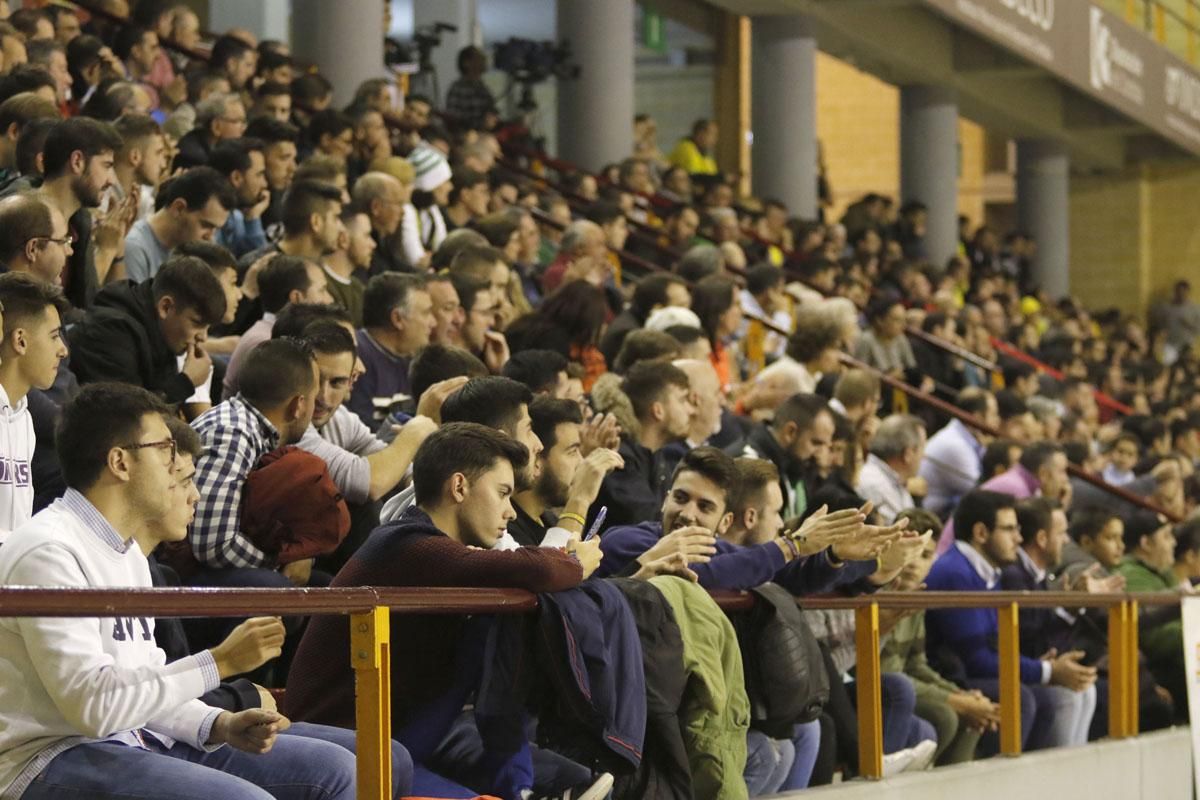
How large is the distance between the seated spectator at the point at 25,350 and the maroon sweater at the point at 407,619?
779 mm

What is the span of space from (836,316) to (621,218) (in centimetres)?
263

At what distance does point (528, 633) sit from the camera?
14.0 ft

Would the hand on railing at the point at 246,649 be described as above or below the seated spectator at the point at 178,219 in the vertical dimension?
below

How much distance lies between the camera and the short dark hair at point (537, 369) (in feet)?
20.7

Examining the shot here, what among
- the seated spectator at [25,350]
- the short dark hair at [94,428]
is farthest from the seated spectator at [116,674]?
the seated spectator at [25,350]

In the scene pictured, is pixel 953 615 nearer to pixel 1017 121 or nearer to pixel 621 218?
pixel 621 218

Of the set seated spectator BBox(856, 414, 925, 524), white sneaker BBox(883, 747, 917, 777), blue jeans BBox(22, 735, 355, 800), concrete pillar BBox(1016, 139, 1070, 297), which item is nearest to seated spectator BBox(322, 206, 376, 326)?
seated spectator BBox(856, 414, 925, 524)

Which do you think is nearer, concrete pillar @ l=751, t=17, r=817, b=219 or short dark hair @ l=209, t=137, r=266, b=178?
short dark hair @ l=209, t=137, r=266, b=178

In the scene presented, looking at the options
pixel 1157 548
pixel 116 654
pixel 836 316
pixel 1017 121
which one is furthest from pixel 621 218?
pixel 1017 121

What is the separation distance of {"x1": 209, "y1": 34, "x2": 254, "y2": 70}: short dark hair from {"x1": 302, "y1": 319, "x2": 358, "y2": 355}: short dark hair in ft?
17.4

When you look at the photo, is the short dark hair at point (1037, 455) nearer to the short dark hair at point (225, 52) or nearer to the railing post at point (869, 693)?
the railing post at point (869, 693)

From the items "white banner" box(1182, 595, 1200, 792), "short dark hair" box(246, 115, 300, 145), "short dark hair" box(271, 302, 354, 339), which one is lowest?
"white banner" box(1182, 595, 1200, 792)

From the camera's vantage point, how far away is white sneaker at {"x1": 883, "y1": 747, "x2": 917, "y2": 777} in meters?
6.06

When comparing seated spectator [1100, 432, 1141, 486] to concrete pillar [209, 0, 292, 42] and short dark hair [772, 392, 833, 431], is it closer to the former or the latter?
short dark hair [772, 392, 833, 431]
